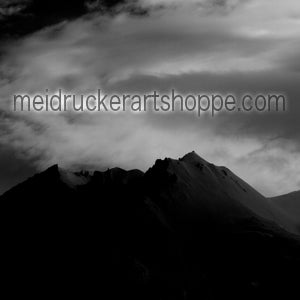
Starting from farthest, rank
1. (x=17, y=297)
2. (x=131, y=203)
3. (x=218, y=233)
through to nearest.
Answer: (x=131, y=203) → (x=218, y=233) → (x=17, y=297)

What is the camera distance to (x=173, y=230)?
165 metres

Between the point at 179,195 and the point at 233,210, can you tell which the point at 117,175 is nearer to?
the point at 179,195

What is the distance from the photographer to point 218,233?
537 ft

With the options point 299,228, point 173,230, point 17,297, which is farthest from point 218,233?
point 17,297

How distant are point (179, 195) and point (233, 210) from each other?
19.2 m

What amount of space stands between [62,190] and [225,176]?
62.3m

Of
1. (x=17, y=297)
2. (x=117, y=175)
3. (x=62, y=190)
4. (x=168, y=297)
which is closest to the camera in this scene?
(x=168, y=297)

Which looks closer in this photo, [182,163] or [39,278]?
[39,278]

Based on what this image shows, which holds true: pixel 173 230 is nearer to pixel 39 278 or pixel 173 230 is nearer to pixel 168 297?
pixel 168 297

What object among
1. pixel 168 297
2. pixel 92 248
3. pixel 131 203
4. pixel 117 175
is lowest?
pixel 168 297

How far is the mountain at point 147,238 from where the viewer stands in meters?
140

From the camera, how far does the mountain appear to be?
140m

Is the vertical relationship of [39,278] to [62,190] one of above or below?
below

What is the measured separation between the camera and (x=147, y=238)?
160 meters
